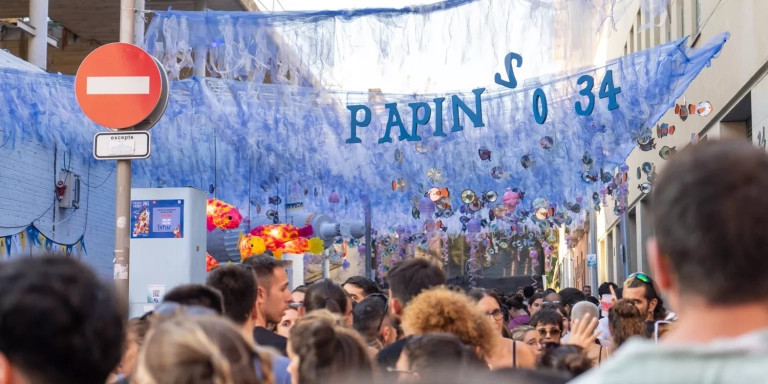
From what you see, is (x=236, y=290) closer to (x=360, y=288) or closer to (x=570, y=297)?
(x=360, y=288)

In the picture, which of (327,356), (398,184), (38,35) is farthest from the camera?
(38,35)

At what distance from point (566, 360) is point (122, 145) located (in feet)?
13.5

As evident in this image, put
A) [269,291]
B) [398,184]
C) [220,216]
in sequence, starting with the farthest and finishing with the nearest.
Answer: [398,184]
[220,216]
[269,291]

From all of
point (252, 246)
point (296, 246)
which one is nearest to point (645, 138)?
point (252, 246)

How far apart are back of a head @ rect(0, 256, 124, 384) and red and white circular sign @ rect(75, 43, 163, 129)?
5417 millimetres

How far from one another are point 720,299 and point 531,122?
10583 mm

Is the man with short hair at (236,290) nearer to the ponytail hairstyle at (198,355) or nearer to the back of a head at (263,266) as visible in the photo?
the back of a head at (263,266)

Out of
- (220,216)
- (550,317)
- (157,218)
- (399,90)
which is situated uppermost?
(399,90)

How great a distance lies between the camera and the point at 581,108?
11.4m

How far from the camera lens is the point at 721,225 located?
6.03ft

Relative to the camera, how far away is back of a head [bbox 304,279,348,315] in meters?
7.45

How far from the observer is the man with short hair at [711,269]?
1.75 meters

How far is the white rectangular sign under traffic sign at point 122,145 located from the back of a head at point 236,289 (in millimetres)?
2190

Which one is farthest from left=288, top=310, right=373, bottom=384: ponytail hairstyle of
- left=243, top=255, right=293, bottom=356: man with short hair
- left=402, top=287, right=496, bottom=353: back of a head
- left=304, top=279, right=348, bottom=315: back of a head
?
left=304, top=279, right=348, bottom=315: back of a head
